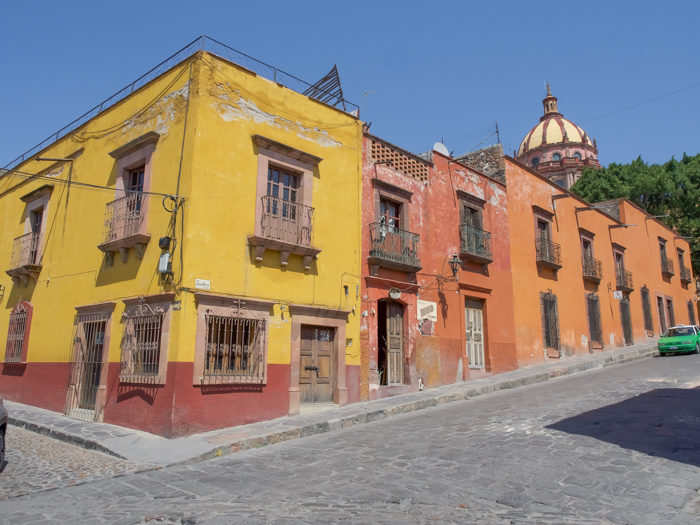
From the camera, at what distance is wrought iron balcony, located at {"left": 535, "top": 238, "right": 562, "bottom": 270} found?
19.7 metres

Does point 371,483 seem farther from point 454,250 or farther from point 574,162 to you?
point 574,162

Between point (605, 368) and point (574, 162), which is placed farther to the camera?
point (574, 162)

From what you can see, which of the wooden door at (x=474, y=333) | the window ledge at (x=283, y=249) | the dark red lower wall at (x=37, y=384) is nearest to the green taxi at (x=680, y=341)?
the wooden door at (x=474, y=333)

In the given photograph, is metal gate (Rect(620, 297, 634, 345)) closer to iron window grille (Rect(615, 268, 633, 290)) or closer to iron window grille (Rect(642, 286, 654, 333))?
iron window grille (Rect(615, 268, 633, 290))

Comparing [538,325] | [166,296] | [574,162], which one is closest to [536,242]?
[538,325]

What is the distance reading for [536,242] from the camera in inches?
780

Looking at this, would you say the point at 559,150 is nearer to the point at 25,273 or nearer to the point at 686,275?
the point at 686,275

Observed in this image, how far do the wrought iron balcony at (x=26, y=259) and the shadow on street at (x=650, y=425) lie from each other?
13.2m

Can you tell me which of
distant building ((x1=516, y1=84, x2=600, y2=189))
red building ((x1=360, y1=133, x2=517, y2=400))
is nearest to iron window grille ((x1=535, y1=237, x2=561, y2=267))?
red building ((x1=360, y1=133, x2=517, y2=400))

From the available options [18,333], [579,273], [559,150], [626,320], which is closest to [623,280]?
[626,320]

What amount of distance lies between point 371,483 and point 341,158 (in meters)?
8.76

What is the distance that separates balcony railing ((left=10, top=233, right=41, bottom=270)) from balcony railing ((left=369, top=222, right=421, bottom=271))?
9.16m

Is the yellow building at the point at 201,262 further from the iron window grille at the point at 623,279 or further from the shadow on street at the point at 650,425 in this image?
the iron window grille at the point at 623,279

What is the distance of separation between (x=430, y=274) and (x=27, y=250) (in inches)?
441
